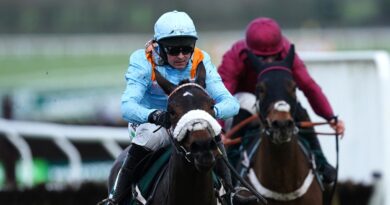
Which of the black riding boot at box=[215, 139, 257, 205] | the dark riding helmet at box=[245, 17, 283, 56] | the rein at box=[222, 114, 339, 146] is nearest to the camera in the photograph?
the black riding boot at box=[215, 139, 257, 205]

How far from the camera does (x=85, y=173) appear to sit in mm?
14094

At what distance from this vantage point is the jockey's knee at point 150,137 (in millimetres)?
6398

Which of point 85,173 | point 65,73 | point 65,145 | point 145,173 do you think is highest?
point 145,173

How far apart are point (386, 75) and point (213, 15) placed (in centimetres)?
1503

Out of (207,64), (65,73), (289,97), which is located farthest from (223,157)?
(65,73)

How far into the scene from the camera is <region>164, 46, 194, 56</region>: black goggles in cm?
605

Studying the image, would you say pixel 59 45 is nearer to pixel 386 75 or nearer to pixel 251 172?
pixel 386 75

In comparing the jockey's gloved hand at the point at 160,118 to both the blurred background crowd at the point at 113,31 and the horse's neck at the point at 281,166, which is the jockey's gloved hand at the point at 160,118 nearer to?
the horse's neck at the point at 281,166

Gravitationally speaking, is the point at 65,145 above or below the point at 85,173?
above

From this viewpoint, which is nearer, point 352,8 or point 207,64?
point 207,64

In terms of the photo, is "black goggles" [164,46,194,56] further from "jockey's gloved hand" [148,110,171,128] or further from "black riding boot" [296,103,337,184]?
"black riding boot" [296,103,337,184]

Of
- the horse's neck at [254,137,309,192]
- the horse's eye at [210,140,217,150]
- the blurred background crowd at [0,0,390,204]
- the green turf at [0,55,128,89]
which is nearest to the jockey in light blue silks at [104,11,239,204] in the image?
the horse's eye at [210,140,217,150]

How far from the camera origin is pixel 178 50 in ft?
19.9

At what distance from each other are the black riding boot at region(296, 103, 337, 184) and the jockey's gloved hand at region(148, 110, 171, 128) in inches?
107
